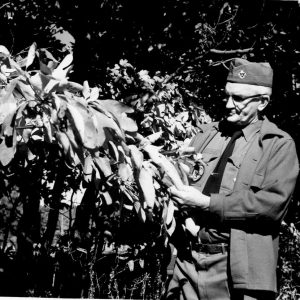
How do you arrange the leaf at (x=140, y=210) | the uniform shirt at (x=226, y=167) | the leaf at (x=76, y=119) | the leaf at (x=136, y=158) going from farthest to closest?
the uniform shirt at (x=226, y=167) → the leaf at (x=140, y=210) → the leaf at (x=136, y=158) → the leaf at (x=76, y=119)

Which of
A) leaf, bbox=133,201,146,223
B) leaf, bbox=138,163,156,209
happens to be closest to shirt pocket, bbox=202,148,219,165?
leaf, bbox=133,201,146,223

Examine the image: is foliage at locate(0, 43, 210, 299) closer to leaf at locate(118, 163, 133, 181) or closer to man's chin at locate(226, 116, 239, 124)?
leaf at locate(118, 163, 133, 181)

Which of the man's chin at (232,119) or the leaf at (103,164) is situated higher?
the man's chin at (232,119)

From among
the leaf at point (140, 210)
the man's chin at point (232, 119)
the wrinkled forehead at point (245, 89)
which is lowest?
the leaf at point (140, 210)

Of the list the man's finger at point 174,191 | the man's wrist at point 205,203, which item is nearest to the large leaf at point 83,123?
the man's finger at point 174,191

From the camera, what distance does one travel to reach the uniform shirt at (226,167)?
7.44 feet

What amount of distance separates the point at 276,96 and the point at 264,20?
0.88 metres

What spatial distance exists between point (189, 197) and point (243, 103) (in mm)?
654

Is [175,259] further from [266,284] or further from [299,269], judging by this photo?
[299,269]

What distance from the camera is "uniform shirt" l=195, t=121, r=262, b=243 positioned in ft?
7.44

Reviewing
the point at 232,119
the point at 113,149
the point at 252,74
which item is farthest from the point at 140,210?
the point at 252,74

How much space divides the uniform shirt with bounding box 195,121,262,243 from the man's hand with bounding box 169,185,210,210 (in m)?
0.13

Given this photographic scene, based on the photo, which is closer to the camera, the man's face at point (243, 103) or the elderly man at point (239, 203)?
the elderly man at point (239, 203)

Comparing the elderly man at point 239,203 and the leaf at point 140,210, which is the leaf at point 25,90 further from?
the elderly man at point 239,203
